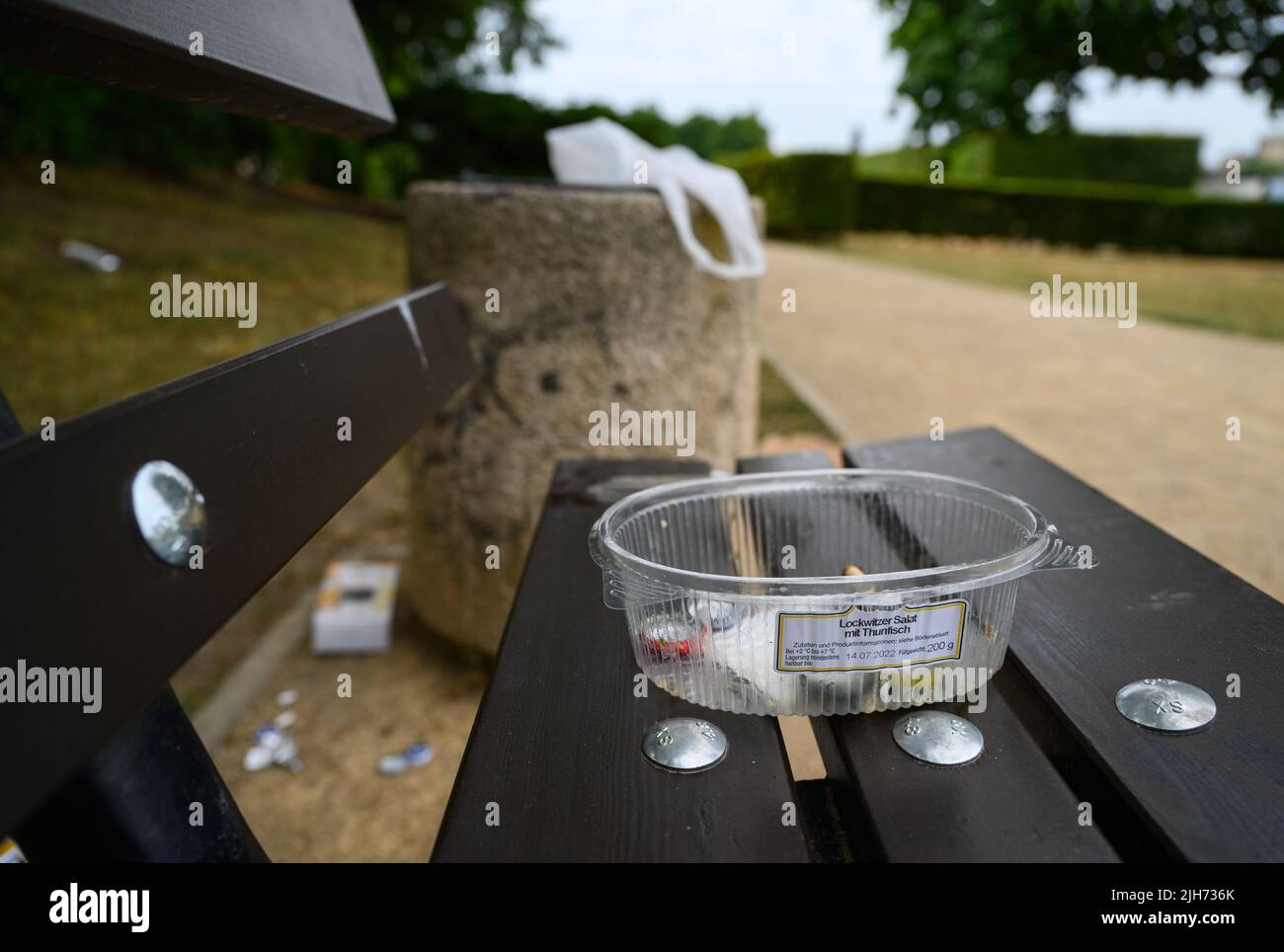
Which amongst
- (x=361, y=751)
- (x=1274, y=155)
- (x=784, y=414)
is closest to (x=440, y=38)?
(x=784, y=414)

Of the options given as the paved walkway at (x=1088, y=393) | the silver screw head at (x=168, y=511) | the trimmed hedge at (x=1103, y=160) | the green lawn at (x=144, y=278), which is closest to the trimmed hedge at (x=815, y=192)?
the trimmed hedge at (x=1103, y=160)

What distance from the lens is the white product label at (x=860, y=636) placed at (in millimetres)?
849

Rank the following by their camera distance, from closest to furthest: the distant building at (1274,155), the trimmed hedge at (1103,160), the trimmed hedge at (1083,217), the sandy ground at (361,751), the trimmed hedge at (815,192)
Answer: the sandy ground at (361,751) < the trimmed hedge at (1083,217) < the trimmed hedge at (815,192) < the trimmed hedge at (1103,160) < the distant building at (1274,155)

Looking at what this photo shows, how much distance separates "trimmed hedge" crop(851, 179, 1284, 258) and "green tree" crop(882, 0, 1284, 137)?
13468 millimetres

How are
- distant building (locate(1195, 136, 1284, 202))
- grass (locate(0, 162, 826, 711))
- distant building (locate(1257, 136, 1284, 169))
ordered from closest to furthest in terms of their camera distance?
grass (locate(0, 162, 826, 711)), distant building (locate(1195, 136, 1284, 202)), distant building (locate(1257, 136, 1284, 169))

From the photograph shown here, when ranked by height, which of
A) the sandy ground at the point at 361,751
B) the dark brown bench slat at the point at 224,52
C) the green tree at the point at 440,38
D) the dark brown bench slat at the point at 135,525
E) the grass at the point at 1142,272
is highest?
the green tree at the point at 440,38

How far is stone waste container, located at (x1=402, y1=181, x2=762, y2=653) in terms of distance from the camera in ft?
8.09

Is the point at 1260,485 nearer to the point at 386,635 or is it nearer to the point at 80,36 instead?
the point at 386,635

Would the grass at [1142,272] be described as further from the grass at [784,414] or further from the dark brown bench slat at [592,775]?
the dark brown bench slat at [592,775]

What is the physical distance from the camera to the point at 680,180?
8.38ft

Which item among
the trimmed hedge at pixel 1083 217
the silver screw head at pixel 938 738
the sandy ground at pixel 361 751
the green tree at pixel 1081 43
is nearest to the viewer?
the silver screw head at pixel 938 738

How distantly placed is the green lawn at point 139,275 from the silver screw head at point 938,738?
2935 millimetres

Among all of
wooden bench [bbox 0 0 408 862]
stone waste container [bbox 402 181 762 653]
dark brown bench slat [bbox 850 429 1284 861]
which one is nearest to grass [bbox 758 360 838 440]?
stone waste container [bbox 402 181 762 653]

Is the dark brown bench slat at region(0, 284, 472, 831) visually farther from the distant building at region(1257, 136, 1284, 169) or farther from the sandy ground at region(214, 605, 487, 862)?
the distant building at region(1257, 136, 1284, 169)
